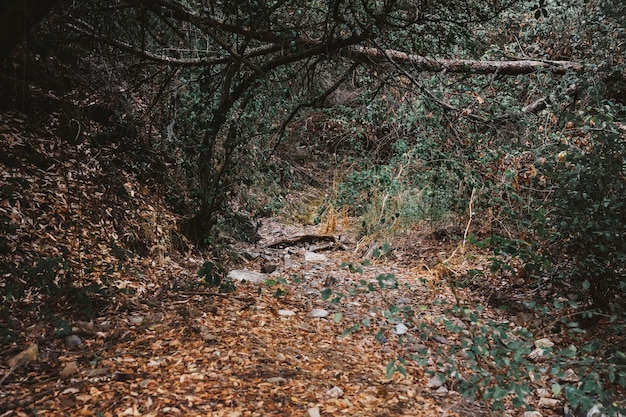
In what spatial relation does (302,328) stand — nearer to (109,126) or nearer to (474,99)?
(474,99)

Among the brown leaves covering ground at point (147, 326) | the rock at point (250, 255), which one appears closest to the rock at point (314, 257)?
the rock at point (250, 255)

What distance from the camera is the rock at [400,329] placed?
10.7 ft

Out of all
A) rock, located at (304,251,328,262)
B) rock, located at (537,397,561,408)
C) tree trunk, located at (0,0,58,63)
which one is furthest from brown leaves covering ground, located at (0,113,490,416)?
tree trunk, located at (0,0,58,63)

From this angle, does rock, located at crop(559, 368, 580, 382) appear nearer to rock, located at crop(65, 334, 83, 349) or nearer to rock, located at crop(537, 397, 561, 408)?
rock, located at crop(537, 397, 561, 408)

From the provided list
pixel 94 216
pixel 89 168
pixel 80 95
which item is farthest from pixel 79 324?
pixel 80 95

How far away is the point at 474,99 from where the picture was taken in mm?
3932

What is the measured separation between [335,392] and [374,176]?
3.90m

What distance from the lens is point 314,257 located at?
5047mm

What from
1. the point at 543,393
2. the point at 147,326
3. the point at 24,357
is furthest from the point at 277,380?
the point at 543,393

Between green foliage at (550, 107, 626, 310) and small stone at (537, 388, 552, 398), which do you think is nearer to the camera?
small stone at (537, 388, 552, 398)

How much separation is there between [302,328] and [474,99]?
2213mm

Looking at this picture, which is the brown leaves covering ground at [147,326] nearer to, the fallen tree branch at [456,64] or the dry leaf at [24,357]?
the dry leaf at [24,357]

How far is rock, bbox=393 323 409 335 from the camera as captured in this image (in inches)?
128

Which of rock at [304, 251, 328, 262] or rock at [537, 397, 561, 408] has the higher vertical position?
rock at [304, 251, 328, 262]
